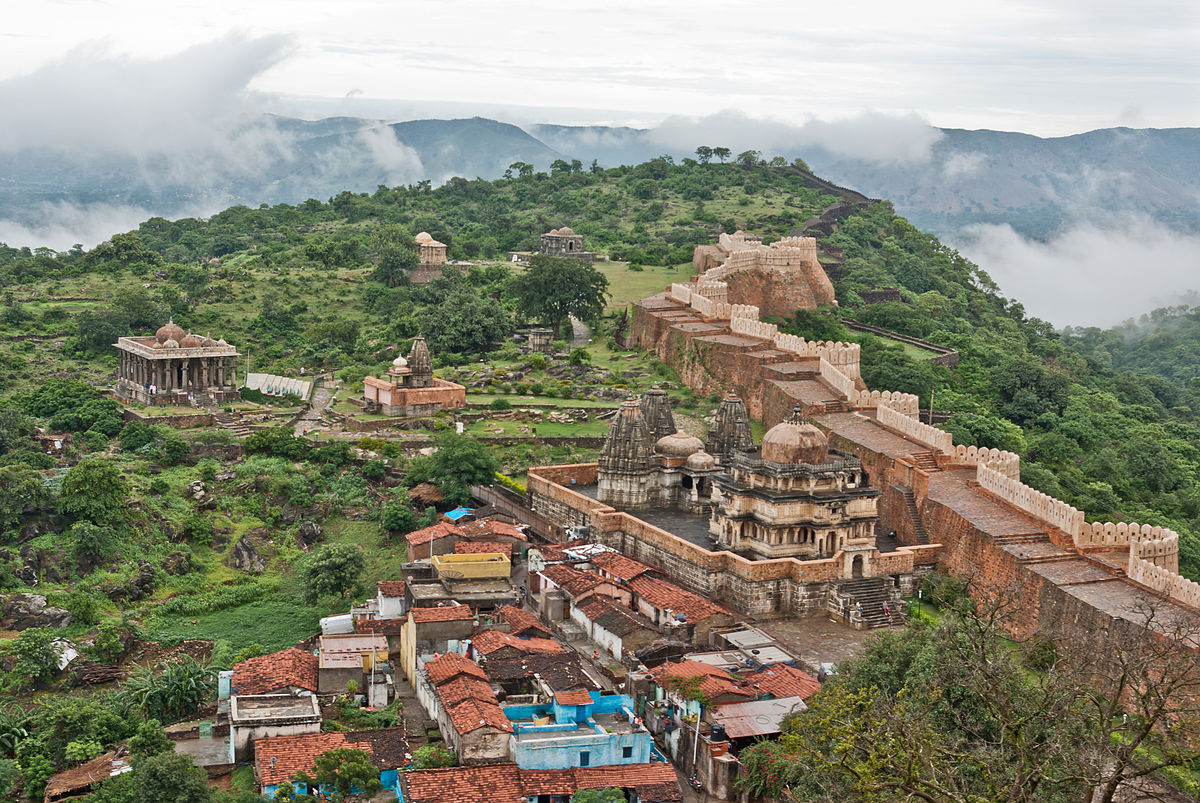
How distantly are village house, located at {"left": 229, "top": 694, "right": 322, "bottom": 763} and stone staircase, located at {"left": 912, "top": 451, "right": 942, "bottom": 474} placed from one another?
53.2ft

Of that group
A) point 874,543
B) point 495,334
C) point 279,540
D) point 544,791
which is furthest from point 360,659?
point 495,334

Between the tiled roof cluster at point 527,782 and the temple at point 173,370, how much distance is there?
2507cm

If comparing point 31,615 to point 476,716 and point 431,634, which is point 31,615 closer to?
point 431,634

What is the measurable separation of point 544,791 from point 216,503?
56.5 feet

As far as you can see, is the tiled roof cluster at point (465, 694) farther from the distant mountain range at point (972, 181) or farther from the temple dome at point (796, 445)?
the distant mountain range at point (972, 181)

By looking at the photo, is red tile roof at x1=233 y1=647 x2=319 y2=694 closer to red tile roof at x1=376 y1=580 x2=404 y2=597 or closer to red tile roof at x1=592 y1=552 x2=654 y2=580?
red tile roof at x1=376 y1=580 x2=404 y2=597

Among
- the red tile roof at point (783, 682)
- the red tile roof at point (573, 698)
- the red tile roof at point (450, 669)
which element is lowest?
the red tile roof at point (450, 669)

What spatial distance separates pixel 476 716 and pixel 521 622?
5.13 m

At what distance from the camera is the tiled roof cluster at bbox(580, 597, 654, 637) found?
87.0 ft

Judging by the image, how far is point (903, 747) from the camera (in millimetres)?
14742

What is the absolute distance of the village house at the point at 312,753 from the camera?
2100cm

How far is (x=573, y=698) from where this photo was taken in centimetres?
2264

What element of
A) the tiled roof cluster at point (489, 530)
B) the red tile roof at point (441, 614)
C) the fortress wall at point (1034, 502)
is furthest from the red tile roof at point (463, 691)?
the fortress wall at point (1034, 502)

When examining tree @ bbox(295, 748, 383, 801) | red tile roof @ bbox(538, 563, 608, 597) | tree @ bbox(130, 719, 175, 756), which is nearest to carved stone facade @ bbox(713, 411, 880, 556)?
red tile roof @ bbox(538, 563, 608, 597)
